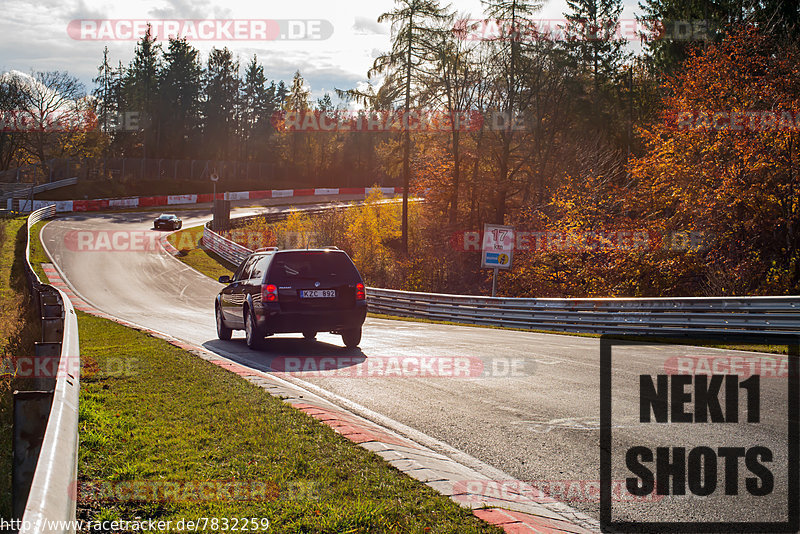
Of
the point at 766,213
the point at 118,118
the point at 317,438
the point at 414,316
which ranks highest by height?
the point at 118,118

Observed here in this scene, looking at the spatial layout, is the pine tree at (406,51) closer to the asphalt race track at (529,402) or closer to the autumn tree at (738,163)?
the autumn tree at (738,163)

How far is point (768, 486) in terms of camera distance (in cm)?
487

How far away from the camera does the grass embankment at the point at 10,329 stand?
232 inches

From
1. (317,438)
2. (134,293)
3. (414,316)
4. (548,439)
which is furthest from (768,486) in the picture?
(134,293)

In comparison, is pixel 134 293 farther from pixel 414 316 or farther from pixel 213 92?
pixel 213 92

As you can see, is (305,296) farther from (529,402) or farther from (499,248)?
(499,248)

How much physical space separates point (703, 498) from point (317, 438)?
299 centimetres

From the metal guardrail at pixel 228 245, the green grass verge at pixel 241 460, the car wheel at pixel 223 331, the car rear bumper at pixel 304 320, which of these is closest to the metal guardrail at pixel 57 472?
the green grass verge at pixel 241 460

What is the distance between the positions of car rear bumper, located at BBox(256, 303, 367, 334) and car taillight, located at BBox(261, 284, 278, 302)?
0.20 m

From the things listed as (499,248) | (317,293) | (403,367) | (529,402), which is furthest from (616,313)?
(529,402)

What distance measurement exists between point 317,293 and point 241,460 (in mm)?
7579

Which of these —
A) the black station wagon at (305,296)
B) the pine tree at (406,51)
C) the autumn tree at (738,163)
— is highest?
the pine tree at (406,51)

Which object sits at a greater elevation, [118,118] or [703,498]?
[118,118]

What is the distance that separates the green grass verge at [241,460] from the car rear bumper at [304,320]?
3661mm
